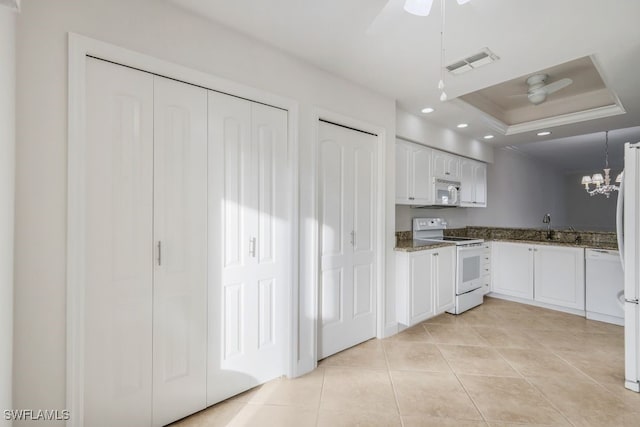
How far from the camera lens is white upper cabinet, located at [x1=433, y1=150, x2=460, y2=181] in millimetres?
3861

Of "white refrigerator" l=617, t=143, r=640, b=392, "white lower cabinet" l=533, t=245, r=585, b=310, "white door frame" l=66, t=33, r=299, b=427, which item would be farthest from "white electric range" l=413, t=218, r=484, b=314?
"white door frame" l=66, t=33, r=299, b=427

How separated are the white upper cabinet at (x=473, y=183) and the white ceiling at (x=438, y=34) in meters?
1.85

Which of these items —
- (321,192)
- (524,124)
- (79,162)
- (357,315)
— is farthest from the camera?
(524,124)

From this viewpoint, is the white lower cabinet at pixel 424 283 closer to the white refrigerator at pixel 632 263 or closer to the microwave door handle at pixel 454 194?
the microwave door handle at pixel 454 194

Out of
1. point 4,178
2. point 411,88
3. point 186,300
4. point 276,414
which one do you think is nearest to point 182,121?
point 4,178

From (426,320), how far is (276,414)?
2.34 metres

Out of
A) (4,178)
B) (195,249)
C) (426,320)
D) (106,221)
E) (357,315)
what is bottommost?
(426,320)

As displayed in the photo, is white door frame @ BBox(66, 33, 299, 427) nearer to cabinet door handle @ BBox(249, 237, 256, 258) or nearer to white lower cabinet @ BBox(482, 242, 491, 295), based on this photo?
cabinet door handle @ BBox(249, 237, 256, 258)

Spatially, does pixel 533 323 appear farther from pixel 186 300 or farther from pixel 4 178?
pixel 4 178

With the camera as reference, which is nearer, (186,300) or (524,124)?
(186,300)

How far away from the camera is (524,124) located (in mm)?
3898

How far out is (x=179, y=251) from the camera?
1.73 meters

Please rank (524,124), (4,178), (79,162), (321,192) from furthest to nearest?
(524,124), (321,192), (79,162), (4,178)

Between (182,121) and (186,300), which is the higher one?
(182,121)
